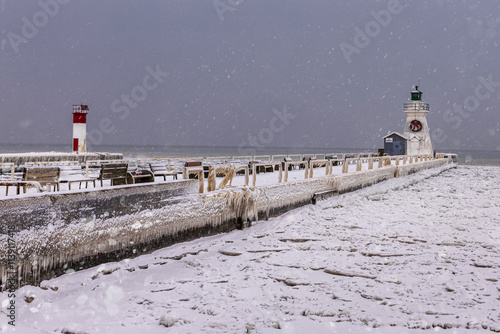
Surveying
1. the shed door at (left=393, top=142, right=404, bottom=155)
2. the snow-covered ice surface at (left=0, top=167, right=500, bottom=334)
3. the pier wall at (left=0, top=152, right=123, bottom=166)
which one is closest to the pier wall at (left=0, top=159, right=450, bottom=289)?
the snow-covered ice surface at (left=0, top=167, right=500, bottom=334)

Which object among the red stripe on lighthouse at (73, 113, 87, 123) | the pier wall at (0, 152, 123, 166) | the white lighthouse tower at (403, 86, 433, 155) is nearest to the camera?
the pier wall at (0, 152, 123, 166)

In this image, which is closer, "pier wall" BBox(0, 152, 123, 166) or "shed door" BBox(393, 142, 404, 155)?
"pier wall" BBox(0, 152, 123, 166)

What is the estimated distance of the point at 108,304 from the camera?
6.20 m

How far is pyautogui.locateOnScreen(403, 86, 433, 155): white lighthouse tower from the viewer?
5644cm

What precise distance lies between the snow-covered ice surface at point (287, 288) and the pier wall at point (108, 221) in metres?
0.23

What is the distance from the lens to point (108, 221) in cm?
728

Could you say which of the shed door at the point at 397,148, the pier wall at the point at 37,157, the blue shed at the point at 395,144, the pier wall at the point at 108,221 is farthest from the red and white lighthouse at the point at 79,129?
the pier wall at the point at 108,221

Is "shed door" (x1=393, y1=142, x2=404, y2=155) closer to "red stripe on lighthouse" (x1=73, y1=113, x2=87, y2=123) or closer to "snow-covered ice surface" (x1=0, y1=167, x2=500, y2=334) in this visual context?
"red stripe on lighthouse" (x1=73, y1=113, x2=87, y2=123)

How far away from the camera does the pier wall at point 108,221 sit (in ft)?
19.4

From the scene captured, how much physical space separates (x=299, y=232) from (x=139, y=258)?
4.63m

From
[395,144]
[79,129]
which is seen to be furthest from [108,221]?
[395,144]

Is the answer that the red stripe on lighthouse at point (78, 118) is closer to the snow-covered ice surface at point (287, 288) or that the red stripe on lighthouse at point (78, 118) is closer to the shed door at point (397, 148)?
the shed door at point (397, 148)

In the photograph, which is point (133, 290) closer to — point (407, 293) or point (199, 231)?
point (199, 231)

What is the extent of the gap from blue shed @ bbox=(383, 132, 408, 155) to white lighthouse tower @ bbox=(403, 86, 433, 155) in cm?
131
